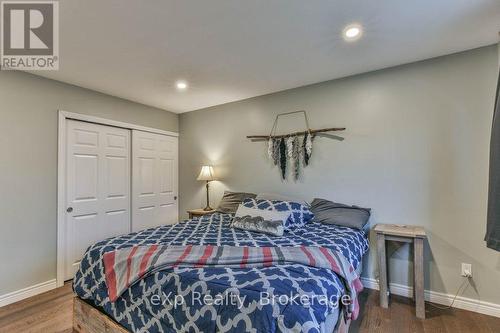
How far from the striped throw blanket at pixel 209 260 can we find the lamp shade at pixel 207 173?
6.88 ft

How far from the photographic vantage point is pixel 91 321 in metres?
1.79

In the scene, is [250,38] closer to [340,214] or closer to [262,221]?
[262,221]

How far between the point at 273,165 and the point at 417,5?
7.21ft

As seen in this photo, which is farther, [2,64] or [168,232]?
[2,64]

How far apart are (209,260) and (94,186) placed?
2.45 metres

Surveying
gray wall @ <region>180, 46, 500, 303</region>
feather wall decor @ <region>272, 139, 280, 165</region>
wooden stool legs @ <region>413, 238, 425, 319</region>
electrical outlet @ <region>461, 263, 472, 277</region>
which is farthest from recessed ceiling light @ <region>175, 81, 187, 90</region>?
electrical outlet @ <region>461, 263, 472, 277</region>

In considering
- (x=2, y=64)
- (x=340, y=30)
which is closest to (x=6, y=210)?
(x=2, y=64)

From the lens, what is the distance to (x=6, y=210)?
2.49m

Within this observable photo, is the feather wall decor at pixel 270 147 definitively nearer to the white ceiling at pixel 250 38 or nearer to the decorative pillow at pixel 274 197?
the decorative pillow at pixel 274 197

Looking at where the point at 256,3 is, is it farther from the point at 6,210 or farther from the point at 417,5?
the point at 6,210

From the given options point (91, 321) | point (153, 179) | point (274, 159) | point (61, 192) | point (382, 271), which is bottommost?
point (91, 321)

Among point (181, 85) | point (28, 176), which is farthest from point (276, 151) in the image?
point (28, 176)

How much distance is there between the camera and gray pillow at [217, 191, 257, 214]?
130 inches

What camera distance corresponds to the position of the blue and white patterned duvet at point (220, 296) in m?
1.10
